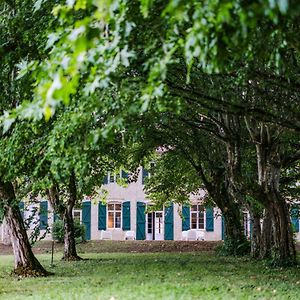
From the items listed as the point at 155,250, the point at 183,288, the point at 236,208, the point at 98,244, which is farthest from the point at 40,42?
the point at 98,244

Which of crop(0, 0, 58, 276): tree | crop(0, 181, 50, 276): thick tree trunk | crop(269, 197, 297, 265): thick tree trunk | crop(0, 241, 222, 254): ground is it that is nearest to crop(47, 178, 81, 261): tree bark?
crop(0, 181, 50, 276): thick tree trunk

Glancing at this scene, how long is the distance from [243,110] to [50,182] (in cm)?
374

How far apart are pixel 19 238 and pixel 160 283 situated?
4.37 meters

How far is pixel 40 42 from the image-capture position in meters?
10.2

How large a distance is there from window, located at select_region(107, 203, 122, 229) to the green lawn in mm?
20894

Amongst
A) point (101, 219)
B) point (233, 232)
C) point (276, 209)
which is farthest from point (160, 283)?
point (101, 219)

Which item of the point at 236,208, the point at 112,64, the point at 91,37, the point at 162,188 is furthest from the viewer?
the point at 162,188

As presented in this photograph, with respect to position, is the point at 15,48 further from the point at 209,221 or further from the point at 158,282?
the point at 209,221

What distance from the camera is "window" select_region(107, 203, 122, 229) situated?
3950cm

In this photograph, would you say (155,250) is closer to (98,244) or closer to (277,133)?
(98,244)

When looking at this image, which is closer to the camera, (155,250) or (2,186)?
(2,186)

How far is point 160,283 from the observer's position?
1321 cm

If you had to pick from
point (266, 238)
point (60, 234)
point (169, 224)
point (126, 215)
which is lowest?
point (266, 238)

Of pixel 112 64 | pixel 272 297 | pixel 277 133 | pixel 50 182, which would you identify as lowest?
pixel 272 297
